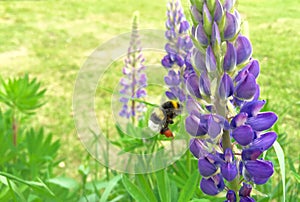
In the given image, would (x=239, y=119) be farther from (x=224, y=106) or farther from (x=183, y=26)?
(x=183, y=26)

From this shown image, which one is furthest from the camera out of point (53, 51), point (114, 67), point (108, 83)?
point (53, 51)

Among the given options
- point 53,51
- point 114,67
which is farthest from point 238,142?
point 53,51

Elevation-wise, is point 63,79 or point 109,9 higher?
point 109,9

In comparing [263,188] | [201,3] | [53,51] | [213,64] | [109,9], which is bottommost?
[263,188]

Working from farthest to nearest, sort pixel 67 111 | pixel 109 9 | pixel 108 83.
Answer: pixel 109 9, pixel 108 83, pixel 67 111

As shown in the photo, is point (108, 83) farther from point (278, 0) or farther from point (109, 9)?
point (278, 0)

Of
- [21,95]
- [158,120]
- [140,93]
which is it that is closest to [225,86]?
[158,120]
